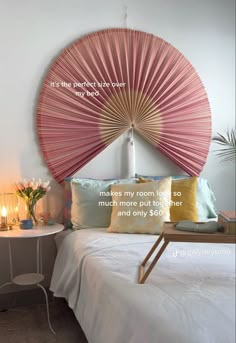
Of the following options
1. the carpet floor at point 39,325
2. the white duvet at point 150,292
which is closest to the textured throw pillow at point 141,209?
the white duvet at point 150,292

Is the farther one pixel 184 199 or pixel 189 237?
pixel 184 199

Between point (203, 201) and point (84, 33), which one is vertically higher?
point (84, 33)

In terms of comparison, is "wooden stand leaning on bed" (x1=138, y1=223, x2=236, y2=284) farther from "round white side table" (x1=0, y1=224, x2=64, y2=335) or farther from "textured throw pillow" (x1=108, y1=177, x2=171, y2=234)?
"round white side table" (x1=0, y1=224, x2=64, y2=335)

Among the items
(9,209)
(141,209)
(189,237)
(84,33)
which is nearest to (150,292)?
(189,237)

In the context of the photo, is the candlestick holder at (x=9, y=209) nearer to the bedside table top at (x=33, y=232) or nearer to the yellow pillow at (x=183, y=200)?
the bedside table top at (x=33, y=232)

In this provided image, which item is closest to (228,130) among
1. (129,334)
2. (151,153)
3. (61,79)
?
(151,153)

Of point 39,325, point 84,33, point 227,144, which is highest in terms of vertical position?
point 84,33

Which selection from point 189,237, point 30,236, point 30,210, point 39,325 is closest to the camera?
point 189,237

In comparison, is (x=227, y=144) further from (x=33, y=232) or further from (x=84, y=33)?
(x=33, y=232)

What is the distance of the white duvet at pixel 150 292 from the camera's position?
2.87 ft

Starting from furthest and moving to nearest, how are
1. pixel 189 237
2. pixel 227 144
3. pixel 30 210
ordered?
1. pixel 227 144
2. pixel 30 210
3. pixel 189 237

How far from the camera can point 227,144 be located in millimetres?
2576

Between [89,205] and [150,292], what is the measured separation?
3.24ft

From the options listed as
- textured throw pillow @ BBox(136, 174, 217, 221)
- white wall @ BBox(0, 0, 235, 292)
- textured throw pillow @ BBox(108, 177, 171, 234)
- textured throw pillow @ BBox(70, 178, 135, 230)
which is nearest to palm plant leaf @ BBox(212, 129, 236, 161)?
white wall @ BBox(0, 0, 235, 292)
